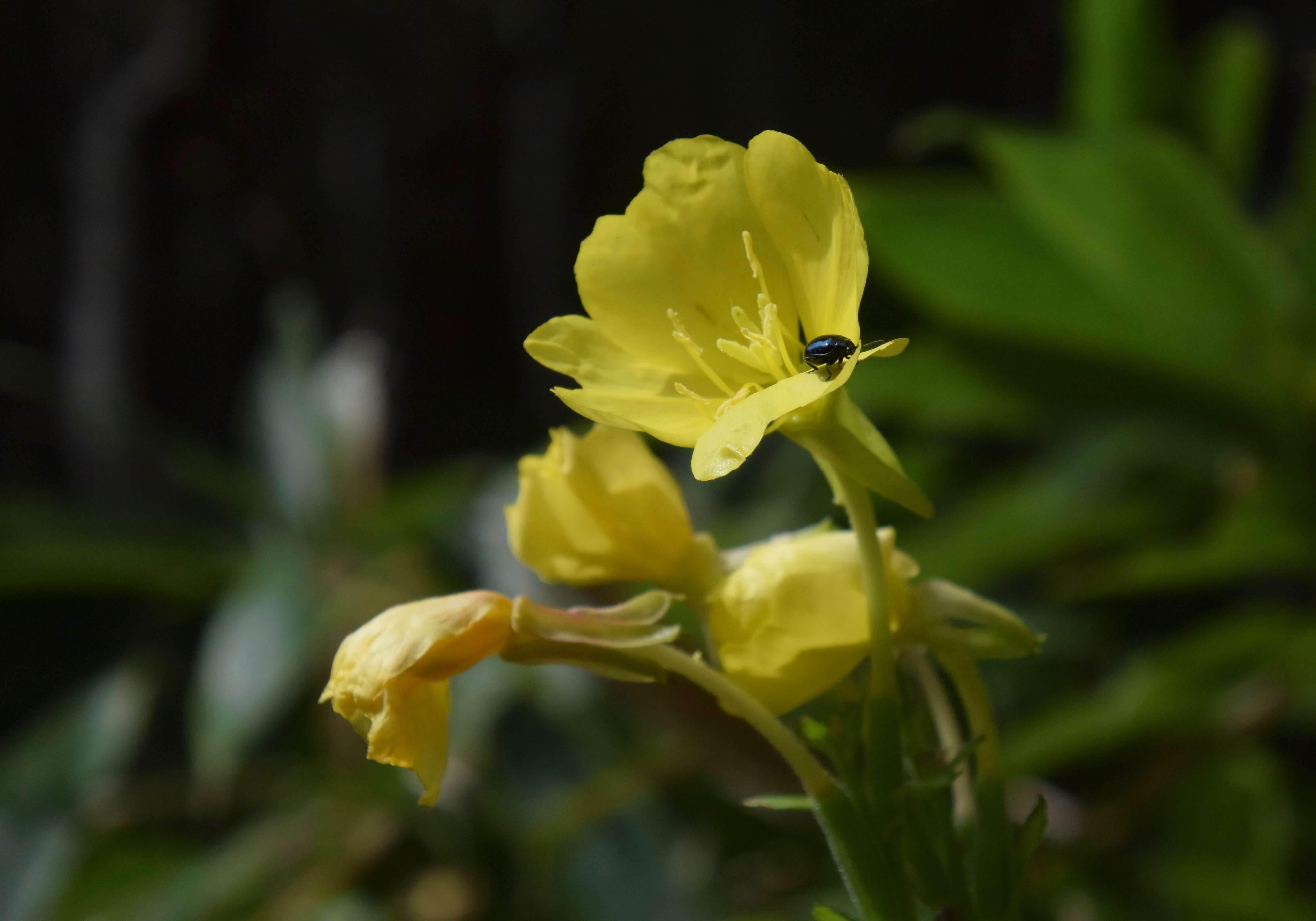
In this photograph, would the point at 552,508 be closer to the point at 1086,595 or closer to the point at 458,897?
the point at 1086,595

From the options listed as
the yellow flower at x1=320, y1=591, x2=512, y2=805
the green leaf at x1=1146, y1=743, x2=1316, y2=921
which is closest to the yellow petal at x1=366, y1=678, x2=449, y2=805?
the yellow flower at x1=320, y1=591, x2=512, y2=805

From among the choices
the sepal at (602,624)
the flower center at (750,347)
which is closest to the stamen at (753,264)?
the flower center at (750,347)

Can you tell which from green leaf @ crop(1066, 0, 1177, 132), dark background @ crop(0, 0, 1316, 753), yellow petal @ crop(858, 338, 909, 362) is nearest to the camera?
yellow petal @ crop(858, 338, 909, 362)

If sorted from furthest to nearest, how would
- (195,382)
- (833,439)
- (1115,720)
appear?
1. (195,382)
2. (1115,720)
3. (833,439)

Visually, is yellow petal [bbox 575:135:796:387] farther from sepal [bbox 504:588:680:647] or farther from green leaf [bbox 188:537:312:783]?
green leaf [bbox 188:537:312:783]

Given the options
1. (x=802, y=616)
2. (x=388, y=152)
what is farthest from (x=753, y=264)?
(x=388, y=152)

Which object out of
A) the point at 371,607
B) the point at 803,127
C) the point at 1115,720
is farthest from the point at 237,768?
the point at 803,127

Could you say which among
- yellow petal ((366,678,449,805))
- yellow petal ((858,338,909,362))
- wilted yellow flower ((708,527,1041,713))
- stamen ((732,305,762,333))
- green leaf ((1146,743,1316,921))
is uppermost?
yellow petal ((858,338,909,362))
